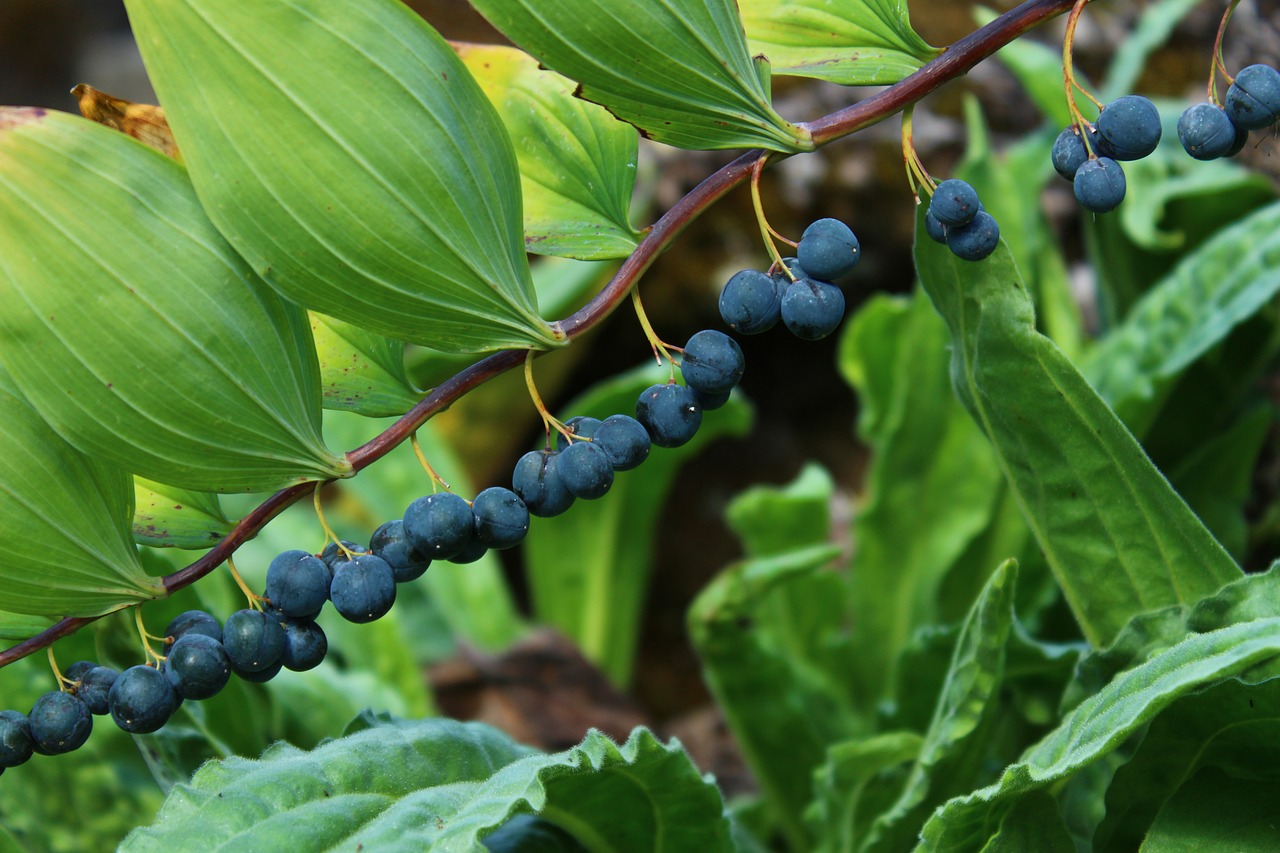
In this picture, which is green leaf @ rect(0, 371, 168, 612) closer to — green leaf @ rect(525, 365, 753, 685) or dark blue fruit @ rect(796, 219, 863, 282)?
dark blue fruit @ rect(796, 219, 863, 282)

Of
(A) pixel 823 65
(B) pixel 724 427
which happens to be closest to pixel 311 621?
(A) pixel 823 65

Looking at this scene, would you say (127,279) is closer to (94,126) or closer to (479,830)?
(94,126)

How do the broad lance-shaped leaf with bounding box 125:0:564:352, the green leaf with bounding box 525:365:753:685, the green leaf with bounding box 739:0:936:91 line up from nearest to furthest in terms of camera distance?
1. the broad lance-shaped leaf with bounding box 125:0:564:352
2. the green leaf with bounding box 739:0:936:91
3. the green leaf with bounding box 525:365:753:685

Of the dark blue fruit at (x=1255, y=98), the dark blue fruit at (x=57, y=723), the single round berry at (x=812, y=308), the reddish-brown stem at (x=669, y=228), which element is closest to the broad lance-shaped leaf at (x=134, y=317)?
the reddish-brown stem at (x=669, y=228)

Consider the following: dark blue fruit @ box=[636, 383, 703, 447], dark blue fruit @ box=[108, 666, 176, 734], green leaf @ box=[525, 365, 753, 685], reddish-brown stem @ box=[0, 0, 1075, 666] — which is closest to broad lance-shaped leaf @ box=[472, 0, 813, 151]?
reddish-brown stem @ box=[0, 0, 1075, 666]

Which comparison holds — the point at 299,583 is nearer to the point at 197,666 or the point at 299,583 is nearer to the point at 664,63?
the point at 197,666

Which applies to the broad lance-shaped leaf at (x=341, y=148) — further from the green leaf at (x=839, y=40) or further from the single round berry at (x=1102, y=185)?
the single round berry at (x=1102, y=185)
